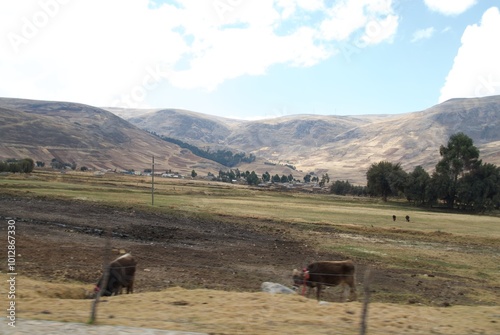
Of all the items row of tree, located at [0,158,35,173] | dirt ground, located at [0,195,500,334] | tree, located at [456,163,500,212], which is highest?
row of tree, located at [0,158,35,173]

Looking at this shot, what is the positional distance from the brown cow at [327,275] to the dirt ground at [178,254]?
863 millimetres

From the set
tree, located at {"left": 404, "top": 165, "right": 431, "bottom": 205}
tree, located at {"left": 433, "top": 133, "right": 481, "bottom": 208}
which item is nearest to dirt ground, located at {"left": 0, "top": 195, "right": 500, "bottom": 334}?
tree, located at {"left": 404, "top": 165, "right": 431, "bottom": 205}

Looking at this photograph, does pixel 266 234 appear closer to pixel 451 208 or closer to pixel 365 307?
pixel 365 307

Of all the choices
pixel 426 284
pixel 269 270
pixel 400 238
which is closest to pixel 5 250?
pixel 269 270

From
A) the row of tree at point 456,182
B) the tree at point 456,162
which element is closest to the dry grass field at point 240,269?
the row of tree at point 456,182

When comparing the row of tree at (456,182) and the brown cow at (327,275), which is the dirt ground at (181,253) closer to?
the brown cow at (327,275)

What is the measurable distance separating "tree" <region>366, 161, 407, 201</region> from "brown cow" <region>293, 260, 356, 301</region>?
88.0 m

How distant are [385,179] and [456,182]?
57.4ft

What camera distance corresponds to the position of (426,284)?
2072cm

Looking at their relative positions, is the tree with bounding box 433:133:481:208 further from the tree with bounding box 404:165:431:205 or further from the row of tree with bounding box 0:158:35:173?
the row of tree with bounding box 0:158:35:173

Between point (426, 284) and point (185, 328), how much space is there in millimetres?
15394

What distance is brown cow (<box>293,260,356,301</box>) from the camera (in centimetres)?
1728

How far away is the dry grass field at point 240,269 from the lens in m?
11.2

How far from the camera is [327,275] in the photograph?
17.4 metres
